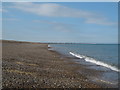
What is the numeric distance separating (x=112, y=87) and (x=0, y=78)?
7.91 m

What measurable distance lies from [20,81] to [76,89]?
3.47 metres

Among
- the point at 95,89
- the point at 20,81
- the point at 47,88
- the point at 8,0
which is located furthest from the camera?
the point at 95,89

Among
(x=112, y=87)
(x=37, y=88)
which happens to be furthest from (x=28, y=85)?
(x=112, y=87)

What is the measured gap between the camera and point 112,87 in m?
13.6

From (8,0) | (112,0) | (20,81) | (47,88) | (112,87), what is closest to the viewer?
(112,0)

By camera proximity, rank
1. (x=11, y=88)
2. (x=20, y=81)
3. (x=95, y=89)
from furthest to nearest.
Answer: (x=95, y=89), (x=20, y=81), (x=11, y=88)

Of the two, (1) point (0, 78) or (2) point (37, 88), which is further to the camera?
(1) point (0, 78)

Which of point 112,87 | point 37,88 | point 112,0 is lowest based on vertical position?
point 112,87

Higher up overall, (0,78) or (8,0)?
(8,0)

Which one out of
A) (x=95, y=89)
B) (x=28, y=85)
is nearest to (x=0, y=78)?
(x=28, y=85)

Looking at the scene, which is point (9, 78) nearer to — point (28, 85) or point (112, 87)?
point (28, 85)

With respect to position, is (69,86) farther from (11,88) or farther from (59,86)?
(11,88)

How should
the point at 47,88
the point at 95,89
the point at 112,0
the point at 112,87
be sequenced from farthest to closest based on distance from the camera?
the point at 112,87 < the point at 95,89 < the point at 47,88 < the point at 112,0

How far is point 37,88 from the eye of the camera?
10.3 meters
